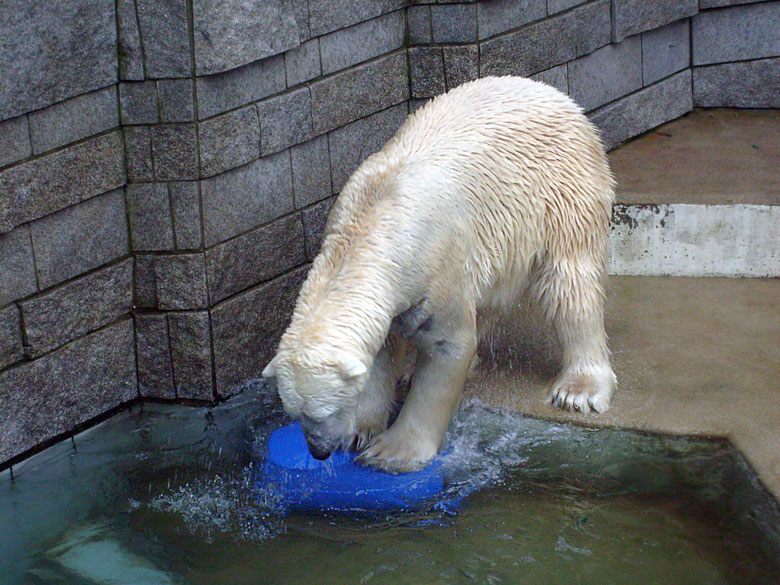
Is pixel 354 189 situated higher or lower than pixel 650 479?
higher

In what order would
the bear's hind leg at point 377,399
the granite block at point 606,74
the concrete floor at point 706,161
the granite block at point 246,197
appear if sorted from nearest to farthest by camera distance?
the bear's hind leg at point 377,399 < the granite block at point 246,197 < the concrete floor at point 706,161 < the granite block at point 606,74

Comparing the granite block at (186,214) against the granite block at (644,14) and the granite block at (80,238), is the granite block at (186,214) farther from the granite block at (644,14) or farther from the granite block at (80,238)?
the granite block at (644,14)

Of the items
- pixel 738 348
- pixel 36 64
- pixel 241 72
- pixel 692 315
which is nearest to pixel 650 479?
pixel 738 348

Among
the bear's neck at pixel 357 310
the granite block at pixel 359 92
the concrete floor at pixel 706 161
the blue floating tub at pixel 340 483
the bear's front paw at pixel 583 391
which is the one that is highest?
the granite block at pixel 359 92

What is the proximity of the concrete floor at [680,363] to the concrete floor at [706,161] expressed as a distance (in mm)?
473

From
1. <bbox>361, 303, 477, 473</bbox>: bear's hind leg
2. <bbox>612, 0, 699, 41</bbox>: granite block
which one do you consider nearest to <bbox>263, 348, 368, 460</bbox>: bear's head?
<bbox>361, 303, 477, 473</bbox>: bear's hind leg

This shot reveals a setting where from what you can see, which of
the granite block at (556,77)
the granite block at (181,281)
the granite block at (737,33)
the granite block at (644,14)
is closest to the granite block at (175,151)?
the granite block at (181,281)

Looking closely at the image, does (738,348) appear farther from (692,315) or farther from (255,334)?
(255,334)

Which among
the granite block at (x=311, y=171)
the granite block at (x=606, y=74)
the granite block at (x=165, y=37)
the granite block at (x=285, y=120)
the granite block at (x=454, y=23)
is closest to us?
the granite block at (x=165, y=37)

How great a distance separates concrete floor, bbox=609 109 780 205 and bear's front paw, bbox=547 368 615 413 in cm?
162

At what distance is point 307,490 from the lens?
4203 millimetres

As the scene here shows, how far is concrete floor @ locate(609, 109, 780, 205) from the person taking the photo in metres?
6.04

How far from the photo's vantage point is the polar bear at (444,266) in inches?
146

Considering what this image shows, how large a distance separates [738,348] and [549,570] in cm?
189
